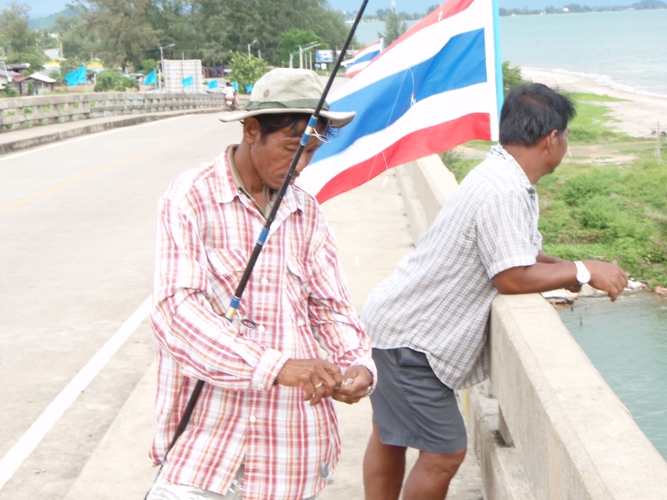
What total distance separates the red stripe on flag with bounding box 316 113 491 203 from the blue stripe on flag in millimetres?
139

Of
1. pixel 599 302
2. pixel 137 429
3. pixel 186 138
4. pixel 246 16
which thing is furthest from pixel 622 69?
pixel 137 429

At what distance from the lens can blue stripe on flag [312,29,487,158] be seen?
5289 millimetres

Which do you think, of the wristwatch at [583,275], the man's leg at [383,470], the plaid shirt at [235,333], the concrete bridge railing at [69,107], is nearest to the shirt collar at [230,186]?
the plaid shirt at [235,333]

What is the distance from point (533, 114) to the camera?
3.61 metres

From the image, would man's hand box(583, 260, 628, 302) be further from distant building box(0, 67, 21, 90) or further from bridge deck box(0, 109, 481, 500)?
distant building box(0, 67, 21, 90)

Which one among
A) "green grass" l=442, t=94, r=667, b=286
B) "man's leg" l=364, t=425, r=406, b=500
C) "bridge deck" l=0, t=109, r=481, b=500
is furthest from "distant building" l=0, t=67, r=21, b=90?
"man's leg" l=364, t=425, r=406, b=500

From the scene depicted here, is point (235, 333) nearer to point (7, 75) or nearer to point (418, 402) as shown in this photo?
point (418, 402)

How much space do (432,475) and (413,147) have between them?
7.02ft

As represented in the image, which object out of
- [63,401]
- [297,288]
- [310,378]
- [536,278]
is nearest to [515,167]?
[536,278]

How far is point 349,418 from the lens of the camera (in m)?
5.51

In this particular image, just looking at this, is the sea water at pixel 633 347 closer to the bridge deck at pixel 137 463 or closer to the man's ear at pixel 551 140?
the bridge deck at pixel 137 463

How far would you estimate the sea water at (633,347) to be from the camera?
7.11 meters

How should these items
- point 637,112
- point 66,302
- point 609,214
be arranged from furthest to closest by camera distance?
point 637,112
point 609,214
point 66,302

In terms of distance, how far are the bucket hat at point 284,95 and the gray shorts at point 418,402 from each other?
1312mm
